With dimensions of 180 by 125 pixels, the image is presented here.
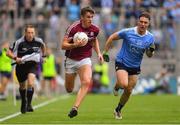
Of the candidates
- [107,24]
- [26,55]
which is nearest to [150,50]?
[26,55]

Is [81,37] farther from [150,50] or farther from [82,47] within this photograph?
[150,50]

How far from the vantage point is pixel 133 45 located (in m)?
16.8

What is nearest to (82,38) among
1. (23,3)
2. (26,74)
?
(26,74)

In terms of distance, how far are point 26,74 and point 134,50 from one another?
3.81 meters

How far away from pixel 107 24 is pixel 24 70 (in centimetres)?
1896

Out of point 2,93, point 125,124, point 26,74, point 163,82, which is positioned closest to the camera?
point 125,124

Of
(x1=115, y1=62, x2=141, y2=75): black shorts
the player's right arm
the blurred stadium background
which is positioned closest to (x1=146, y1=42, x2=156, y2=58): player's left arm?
(x1=115, y1=62, x2=141, y2=75): black shorts

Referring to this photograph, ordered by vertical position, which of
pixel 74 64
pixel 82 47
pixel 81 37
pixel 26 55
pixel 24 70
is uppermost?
pixel 81 37

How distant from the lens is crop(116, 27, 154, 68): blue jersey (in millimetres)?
16734

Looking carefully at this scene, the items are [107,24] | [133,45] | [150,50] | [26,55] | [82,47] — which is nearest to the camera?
[150,50]

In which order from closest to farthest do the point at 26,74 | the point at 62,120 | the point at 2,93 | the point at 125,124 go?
the point at 125,124, the point at 62,120, the point at 26,74, the point at 2,93

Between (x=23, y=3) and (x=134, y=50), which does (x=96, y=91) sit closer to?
(x=23, y=3)

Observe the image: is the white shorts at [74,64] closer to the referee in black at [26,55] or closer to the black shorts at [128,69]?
the black shorts at [128,69]

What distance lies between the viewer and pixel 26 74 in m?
19.5
